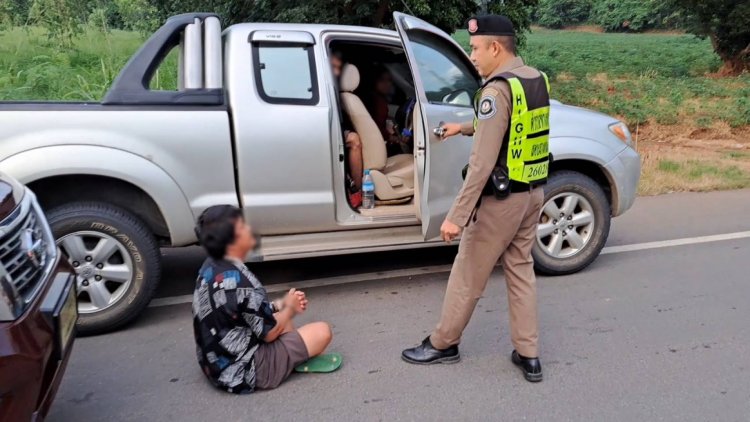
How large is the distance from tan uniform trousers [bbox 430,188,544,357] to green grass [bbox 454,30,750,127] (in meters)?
10.2

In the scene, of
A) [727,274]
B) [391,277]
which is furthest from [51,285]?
[727,274]

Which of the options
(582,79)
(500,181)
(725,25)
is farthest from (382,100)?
(725,25)

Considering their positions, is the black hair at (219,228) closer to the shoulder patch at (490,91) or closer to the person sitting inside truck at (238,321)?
the person sitting inside truck at (238,321)

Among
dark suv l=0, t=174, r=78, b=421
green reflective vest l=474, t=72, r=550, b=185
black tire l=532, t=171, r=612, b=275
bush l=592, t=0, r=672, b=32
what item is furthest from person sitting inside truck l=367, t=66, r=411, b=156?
bush l=592, t=0, r=672, b=32

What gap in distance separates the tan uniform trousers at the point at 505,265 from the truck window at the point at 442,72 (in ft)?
4.70

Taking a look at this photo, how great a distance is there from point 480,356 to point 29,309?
7.76 ft

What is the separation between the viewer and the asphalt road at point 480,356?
329cm

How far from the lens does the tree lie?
59.3 feet

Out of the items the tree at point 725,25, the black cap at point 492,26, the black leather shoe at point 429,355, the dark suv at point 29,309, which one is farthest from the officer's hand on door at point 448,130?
the tree at point 725,25

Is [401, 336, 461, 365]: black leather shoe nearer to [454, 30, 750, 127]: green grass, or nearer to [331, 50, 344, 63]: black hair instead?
[331, 50, 344, 63]: black hair

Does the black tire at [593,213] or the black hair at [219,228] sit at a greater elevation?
the black hair at [219,228]

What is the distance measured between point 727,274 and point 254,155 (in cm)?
362

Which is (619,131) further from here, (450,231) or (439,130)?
(450,231)

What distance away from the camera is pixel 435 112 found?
4547mm
